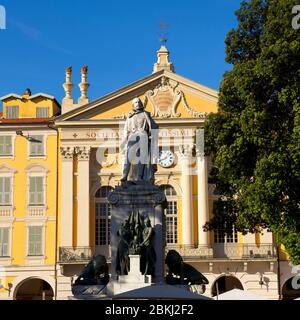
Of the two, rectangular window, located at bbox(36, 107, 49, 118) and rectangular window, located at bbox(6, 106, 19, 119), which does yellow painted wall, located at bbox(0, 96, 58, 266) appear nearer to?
rectangular window, located at bbox(6, 106, 19, 119)

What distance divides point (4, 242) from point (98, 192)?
569cm

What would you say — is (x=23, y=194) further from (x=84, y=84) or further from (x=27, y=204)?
(x=84, y=84)

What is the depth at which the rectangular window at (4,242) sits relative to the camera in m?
38.2

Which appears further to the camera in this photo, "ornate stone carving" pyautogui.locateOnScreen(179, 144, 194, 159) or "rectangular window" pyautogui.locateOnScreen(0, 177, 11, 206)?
"rectangular window" pyautogui.locateOnScreen(0, 177, 11, 206)

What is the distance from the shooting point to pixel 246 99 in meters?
20.6

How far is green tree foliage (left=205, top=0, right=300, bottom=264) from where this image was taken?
1925 centimetres

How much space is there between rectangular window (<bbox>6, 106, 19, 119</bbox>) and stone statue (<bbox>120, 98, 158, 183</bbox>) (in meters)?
26.0

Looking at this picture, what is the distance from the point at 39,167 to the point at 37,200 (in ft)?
6.06

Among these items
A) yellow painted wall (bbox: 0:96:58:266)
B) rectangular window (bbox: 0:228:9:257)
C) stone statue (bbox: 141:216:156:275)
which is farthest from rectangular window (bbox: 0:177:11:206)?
stone statue (bbox: 141:216:156:275)

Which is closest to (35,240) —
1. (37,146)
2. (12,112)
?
(37,146)

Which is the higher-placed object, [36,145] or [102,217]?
[36,145]

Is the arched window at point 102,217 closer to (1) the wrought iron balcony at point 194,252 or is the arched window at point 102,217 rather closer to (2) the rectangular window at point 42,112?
(1) the wrought iron balcony at point 194,252

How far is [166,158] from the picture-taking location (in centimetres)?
3859
